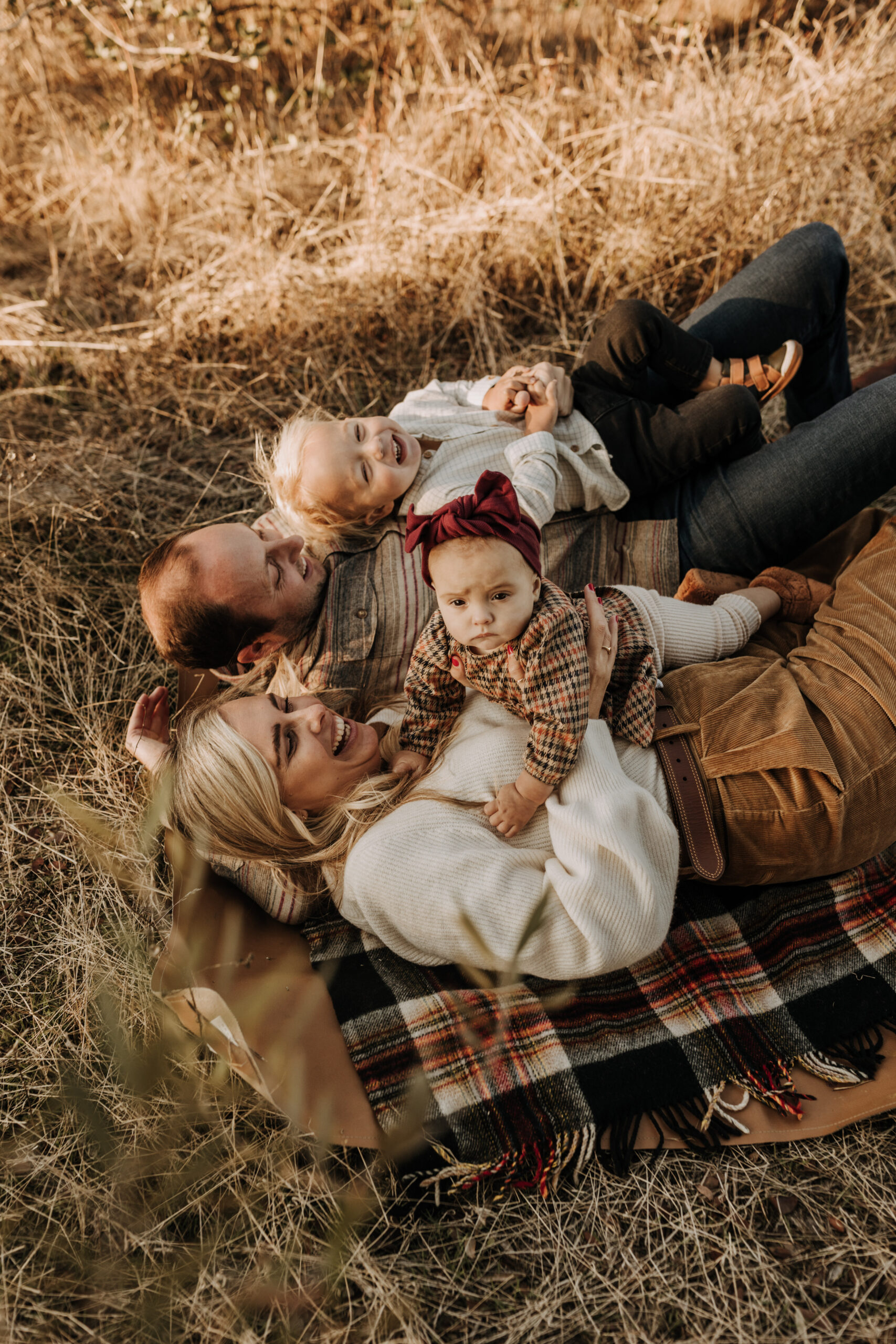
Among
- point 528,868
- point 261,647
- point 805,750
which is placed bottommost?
point 528,868

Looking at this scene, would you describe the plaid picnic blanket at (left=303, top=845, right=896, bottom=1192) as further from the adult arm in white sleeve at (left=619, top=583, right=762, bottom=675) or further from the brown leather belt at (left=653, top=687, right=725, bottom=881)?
the adult arm in white sleeve at (left=619, top=583, right=762, bottom=675)

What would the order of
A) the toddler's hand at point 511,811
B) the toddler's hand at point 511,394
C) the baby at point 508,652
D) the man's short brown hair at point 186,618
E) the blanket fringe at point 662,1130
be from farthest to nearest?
the toddler's hand at point 511,394 → the man's short brown hair at point 186,618 → the toddler's hand at point 511,811 → the blanket fringe at point 662,1130 → the baby at point 508,652

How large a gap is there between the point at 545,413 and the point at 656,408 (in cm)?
54

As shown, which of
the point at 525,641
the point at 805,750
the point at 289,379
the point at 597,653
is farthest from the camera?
the point at 289,379

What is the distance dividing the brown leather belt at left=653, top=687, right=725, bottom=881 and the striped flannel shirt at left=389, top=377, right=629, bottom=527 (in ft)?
2.90

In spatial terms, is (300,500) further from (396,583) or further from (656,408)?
(656,408)

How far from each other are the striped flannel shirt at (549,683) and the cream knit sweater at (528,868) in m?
0.11

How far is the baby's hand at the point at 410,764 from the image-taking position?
2.48m

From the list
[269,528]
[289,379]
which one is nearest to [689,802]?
[269,528]

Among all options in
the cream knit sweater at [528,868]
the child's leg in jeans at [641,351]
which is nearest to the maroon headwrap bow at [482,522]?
the cream knit sweater at [528,868]

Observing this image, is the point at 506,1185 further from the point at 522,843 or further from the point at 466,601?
the point at 466,601

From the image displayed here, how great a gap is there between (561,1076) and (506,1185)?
0.30m

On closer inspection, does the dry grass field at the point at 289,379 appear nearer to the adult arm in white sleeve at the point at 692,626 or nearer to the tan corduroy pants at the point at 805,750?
the tan corduroy pants at the point at 805,750

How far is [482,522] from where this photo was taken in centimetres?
192
